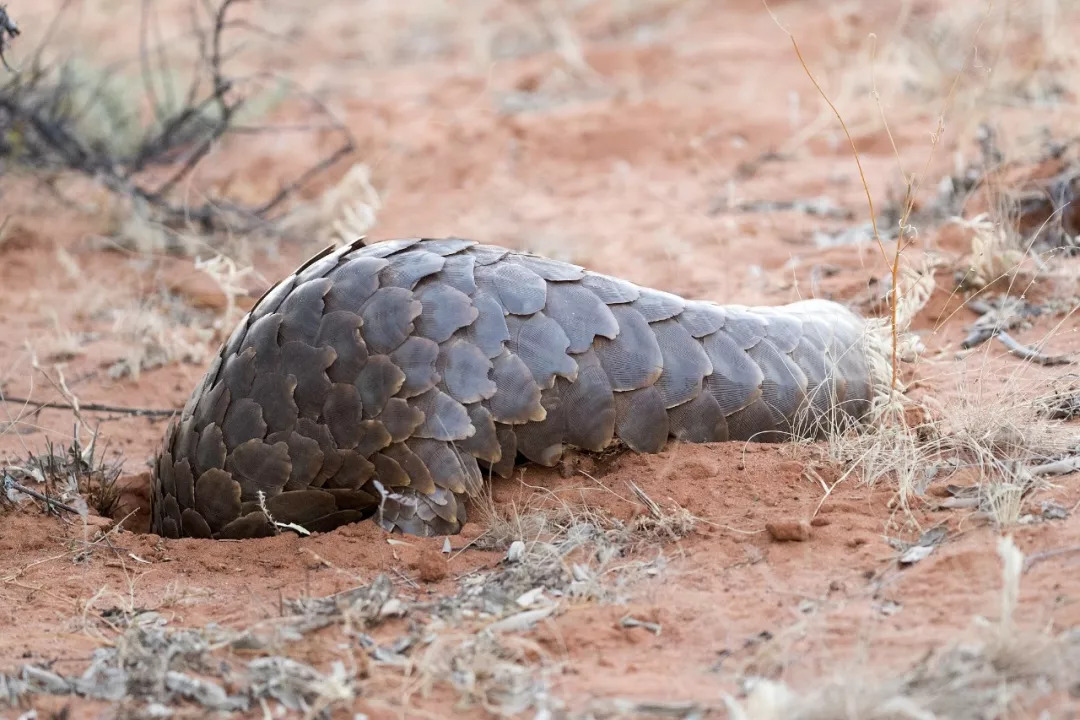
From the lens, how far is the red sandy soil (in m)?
2.52

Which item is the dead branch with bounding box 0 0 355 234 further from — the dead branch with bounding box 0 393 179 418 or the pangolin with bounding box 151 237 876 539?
the pangolin with bounding box 151 237 876 539

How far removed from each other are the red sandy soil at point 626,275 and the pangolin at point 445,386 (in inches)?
4.3

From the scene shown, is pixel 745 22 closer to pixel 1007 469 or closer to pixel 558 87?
pixel 558 87

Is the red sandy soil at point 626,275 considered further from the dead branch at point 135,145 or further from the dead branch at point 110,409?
the dead branch at point 135,145

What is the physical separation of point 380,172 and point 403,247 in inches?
182

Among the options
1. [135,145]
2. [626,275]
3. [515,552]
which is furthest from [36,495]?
[135,145]

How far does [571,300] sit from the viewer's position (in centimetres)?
316

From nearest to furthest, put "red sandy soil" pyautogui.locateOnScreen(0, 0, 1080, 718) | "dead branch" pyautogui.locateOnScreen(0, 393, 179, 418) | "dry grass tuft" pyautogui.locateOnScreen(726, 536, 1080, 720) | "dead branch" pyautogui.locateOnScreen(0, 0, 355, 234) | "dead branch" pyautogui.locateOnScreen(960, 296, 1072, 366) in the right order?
"dry grass tuft" pyautogui.locateOnScreen(726, 536, 1080, 720)
"red sandy soil" pyautogui.locateOnScreen(0, 0, 1080, 718)
"dead branch" pyautogui.locateOnScreen(960, 296, 1072, 366)
"dead branch" pyautogui.locateOnScreen(0, 393, 179, 418)
"dead branch" pyautogui.locateOnScreen(0, 0, 355, 234)

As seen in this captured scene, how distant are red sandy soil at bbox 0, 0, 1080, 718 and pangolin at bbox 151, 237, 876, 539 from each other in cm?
11

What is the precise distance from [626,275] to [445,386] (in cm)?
274

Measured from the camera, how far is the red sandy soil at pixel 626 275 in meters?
2.52

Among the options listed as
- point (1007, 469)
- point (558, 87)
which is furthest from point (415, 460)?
point (558, 87)

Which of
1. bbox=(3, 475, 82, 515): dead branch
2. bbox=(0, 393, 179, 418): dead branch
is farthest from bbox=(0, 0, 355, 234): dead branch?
bbox=(3, 475, 82, 515): dead branch

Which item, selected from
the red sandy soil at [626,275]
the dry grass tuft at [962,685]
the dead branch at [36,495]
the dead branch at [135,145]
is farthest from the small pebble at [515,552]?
the dead branch at [135,145]
